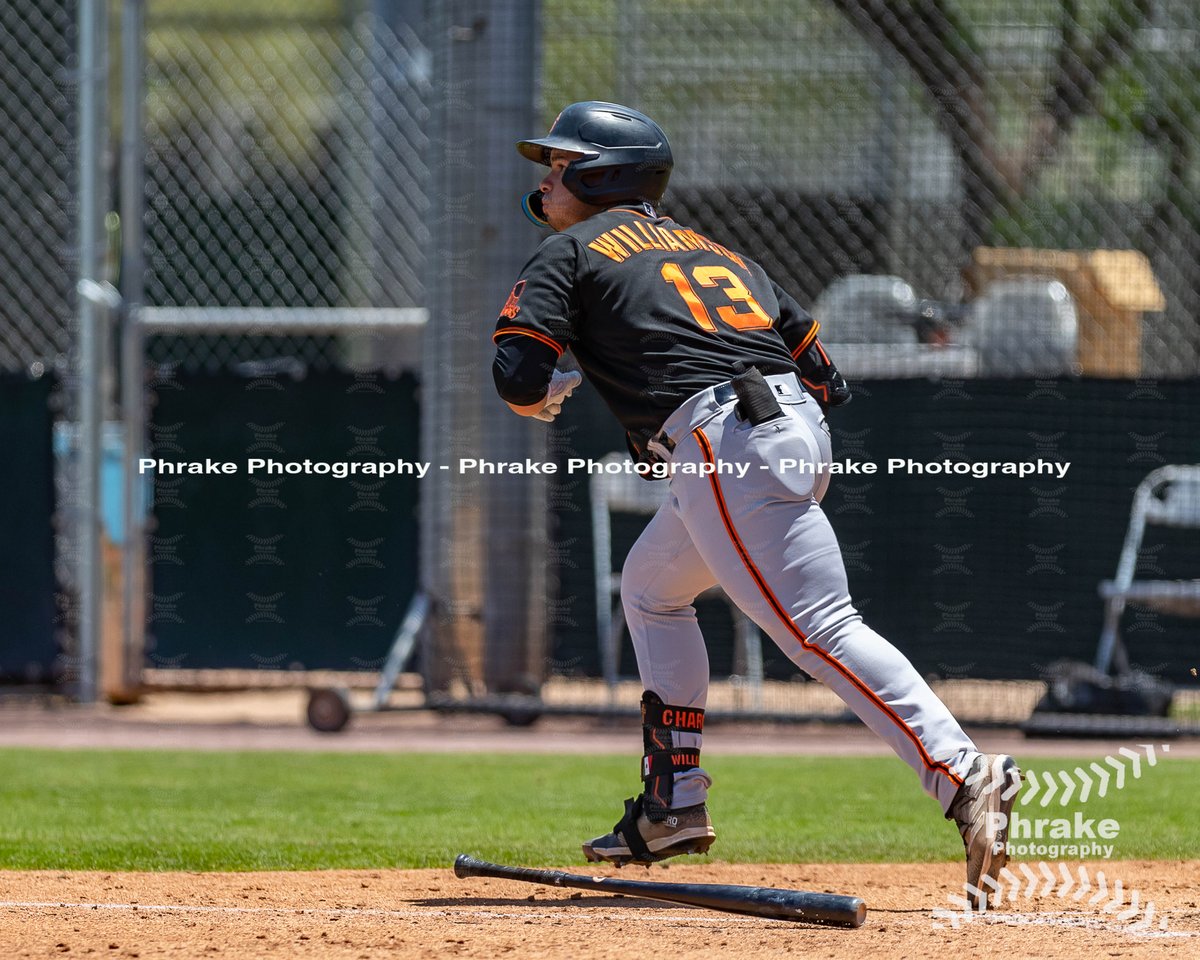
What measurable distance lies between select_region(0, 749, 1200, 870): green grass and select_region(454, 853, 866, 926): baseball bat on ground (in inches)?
25.6

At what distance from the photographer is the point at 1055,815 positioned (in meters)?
6.02

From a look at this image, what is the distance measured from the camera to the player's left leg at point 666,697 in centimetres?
436

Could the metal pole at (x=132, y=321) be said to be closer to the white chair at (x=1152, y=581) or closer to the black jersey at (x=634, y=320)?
the white chair at (x=1152, y=581)

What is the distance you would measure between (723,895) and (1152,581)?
5.69 m

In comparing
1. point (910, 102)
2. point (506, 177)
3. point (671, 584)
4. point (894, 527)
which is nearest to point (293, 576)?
point (506, 177)

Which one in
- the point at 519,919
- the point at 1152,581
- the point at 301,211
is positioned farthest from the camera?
the point at 301,211

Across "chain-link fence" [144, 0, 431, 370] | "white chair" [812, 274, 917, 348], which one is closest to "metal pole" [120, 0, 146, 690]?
"chain-link fence" [144, 0, 431, 370]

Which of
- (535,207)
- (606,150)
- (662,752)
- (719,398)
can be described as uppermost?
(606,150)

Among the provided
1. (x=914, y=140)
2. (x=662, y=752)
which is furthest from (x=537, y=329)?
(x=914, y=140)

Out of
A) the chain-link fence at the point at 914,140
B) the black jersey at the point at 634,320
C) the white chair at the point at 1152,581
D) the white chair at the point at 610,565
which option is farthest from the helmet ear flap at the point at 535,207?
the chain-link fence at the point at 914,140

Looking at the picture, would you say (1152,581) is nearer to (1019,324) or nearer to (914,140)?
(1019,324)

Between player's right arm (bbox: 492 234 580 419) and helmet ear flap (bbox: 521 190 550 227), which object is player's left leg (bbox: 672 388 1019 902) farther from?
helmet ear flap (bbox: 521 190 550 227)

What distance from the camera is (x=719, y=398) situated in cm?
418

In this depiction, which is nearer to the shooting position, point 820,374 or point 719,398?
point 719,398
